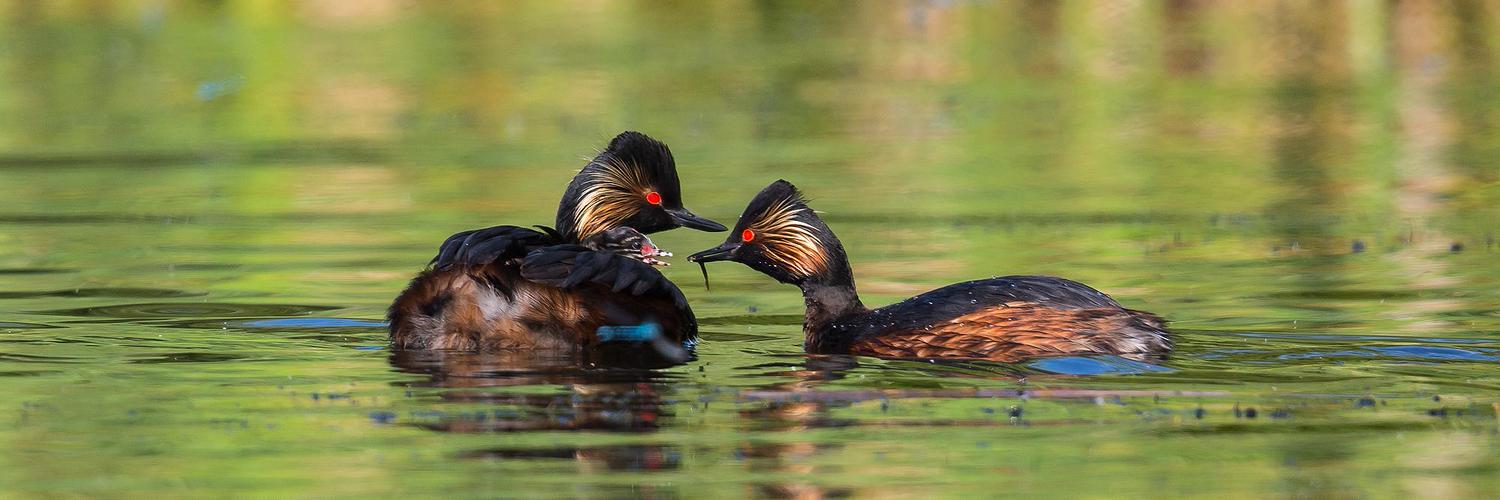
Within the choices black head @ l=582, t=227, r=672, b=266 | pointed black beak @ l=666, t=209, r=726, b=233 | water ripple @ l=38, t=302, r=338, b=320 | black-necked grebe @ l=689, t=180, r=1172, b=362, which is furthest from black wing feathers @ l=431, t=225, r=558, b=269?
water ripple @ l=38, t=302, r=338, b=320

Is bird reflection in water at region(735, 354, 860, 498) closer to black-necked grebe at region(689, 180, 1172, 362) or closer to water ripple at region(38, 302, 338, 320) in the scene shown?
black-necked grebe at region(689, 180, 1172, 362)

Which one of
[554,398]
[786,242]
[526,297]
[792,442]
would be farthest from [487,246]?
[792,442]

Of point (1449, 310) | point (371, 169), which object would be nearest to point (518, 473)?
point (1449, 310)

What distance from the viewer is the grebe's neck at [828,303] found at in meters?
9.50

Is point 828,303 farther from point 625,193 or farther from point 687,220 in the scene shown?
point 625,193

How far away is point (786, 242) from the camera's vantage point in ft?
31.9

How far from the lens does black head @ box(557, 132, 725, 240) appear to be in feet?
33.7

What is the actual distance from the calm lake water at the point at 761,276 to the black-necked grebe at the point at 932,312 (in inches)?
9.4

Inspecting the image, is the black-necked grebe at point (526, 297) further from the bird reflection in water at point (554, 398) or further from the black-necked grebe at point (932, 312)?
the black-necked grebe at point (932, 312)

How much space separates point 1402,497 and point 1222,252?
250 inches

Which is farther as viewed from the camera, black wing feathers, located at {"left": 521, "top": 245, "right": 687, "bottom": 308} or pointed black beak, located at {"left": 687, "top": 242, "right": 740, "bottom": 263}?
pointed black beak, located at {"left": 687, "top": 242, "right": 740, "bottom": 263}

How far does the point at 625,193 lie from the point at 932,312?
186cm

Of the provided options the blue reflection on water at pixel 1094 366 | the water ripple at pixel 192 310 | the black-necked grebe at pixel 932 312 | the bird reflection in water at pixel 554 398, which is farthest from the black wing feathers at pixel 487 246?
the blue reflection on water at pixel 1094 366

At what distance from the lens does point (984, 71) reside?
24172mm
